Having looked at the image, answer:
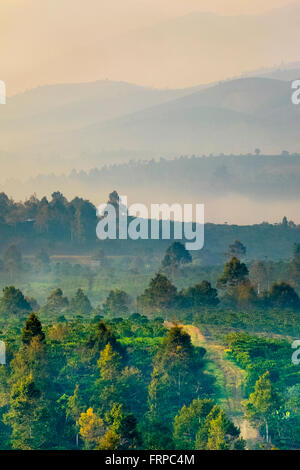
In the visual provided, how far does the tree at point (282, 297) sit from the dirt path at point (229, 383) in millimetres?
21670

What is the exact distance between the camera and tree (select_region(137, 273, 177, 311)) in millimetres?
135375

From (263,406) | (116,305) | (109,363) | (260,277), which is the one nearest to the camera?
(263,406)

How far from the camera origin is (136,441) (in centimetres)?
8106

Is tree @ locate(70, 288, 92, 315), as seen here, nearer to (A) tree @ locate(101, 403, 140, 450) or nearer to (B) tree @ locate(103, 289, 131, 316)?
(B) tree @ locate(103, 289, 131, 316)

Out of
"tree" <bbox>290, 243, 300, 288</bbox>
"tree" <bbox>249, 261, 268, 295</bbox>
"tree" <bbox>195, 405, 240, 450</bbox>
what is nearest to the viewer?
"tree" <bbox>195, 405, 240, 450</bbox>

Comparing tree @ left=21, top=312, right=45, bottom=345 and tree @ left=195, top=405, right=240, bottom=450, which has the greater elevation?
tree @ left=21, top=312, right=45, bottom=345

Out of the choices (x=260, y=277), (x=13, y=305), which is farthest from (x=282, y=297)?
(x=260, y=277)

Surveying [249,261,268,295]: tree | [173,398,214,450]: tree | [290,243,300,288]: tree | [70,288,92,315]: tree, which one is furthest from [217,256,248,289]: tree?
[173,398,214,450]: tree

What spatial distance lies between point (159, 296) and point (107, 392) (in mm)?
40457

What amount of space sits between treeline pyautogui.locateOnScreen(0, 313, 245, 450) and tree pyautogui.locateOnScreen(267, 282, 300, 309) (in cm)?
2467

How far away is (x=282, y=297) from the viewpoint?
136 m

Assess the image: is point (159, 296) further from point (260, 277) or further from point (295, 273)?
point (295, 273)

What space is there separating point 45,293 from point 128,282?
13.5 m

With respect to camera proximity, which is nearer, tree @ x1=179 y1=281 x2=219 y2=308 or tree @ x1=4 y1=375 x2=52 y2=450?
tree @ x1=4 y1=375 x2=52 y2=450
